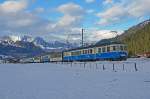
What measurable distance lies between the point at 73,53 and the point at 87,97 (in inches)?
2453

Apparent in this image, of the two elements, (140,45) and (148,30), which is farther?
(148,30)

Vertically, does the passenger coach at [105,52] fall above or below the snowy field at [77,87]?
above

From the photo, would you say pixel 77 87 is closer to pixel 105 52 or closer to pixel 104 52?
pixel 105 52

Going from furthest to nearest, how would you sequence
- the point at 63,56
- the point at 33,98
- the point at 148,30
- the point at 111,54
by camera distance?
the point at 148,30 → the point at 63,56 → the point at 111,54 → the point at 33,98

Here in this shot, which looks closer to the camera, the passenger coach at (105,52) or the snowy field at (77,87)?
the snowy field at (77,87)

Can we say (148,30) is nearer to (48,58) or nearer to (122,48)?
(48,58)

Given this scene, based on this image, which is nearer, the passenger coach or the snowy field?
the snowy field

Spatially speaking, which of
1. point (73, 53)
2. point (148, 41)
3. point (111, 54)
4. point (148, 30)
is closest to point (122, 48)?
point (111, 54)

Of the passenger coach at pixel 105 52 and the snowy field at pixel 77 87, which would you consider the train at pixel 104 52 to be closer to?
the passenger coach at pixel 105 52

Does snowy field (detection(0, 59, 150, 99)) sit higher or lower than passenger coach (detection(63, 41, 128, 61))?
lower

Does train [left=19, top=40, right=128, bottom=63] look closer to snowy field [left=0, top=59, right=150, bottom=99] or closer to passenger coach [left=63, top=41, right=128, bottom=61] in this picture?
passenger coach [left=63, top=41, right=128, bottom=61]

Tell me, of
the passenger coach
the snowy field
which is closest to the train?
the passenger coach

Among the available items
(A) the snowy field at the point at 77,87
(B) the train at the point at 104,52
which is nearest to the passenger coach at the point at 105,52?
(B) the train at the point at 104,52

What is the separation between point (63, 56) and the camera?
86.6 metres
